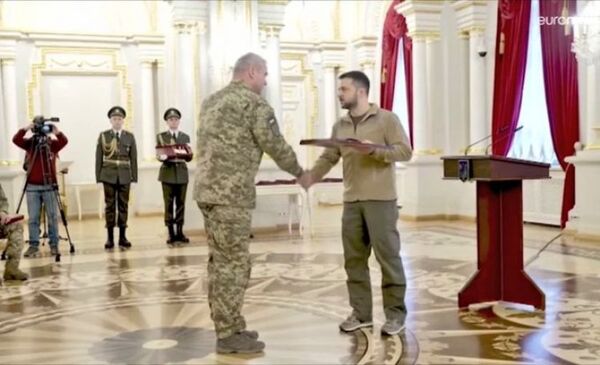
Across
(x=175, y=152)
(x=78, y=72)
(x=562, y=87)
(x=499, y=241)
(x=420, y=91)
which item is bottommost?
(x=499, y=241)

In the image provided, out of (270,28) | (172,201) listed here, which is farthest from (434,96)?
(172,201)

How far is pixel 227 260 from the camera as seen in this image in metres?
3.38

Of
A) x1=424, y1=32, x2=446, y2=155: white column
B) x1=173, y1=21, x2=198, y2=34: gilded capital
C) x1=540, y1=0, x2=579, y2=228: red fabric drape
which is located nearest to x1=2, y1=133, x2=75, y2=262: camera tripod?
x1=173, y1=21, x2=198, y2=34: gilded capital

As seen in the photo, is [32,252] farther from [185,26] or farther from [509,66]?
[509,66]

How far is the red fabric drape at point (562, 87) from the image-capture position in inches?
309

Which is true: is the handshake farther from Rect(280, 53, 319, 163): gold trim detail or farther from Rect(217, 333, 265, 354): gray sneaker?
Rect(280, 53, 319, 163): gold trim detail

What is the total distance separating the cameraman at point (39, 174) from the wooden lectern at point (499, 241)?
4280mm

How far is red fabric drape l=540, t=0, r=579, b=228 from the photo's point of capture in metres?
7.84

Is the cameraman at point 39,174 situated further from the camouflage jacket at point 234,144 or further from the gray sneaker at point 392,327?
the gray sneaker at point 392,327

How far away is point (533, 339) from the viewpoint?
3518 mm

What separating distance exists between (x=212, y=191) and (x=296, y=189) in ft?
15.8

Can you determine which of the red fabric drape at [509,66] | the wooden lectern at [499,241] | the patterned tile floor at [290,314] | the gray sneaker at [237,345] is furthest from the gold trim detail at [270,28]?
the gray sneaker at [237,345]

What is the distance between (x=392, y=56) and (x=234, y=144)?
8.59 metres

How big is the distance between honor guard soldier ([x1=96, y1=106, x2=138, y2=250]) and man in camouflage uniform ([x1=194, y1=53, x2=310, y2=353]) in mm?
4221
